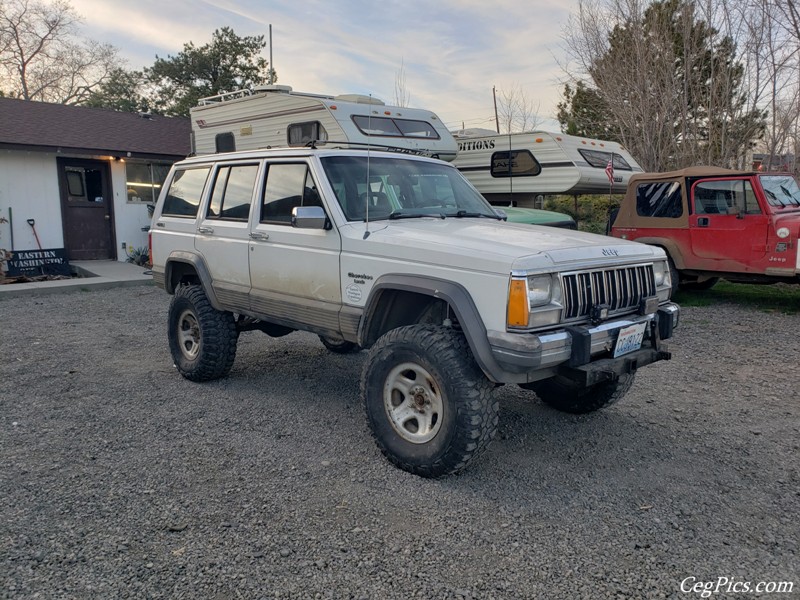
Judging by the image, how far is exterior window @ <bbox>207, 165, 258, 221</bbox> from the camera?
17.0 feet

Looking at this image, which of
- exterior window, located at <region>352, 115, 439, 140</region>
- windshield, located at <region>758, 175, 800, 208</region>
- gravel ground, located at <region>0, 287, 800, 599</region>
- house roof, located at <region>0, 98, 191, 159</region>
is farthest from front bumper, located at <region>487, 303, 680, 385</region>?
house roof, located at <region>0, 98, 191, 159</region>

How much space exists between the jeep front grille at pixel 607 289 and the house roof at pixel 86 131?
12.4 metres

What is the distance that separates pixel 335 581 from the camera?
9.21ft

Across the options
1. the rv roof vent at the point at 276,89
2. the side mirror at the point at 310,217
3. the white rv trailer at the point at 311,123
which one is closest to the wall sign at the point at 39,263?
the white rv trailer at the point at 311,123

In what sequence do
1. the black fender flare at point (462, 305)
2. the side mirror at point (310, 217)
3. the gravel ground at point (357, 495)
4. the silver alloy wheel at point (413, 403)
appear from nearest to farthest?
the gravel ground at point (357, 495), the black fender flare at point (462, 305), the silver alloy wheel at point (413, 403), the side mirror at point (310, 217)

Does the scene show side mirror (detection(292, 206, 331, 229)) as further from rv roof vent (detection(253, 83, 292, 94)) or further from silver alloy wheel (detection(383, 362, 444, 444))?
rv roof vent (detection(253, 83, 292, 94))

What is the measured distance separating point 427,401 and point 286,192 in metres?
2.04

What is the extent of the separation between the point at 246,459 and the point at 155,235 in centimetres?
302

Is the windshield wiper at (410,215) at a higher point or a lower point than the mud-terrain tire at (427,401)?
higher

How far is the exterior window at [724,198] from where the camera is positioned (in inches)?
345

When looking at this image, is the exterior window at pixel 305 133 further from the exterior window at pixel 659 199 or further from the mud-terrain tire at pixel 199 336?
the exterior window at pixel 659 199

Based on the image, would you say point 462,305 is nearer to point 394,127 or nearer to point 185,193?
point 185,193

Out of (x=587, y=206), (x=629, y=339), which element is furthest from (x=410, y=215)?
(x=587, y=206)

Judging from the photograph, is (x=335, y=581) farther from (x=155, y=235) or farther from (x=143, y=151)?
(x=143, y=151)
